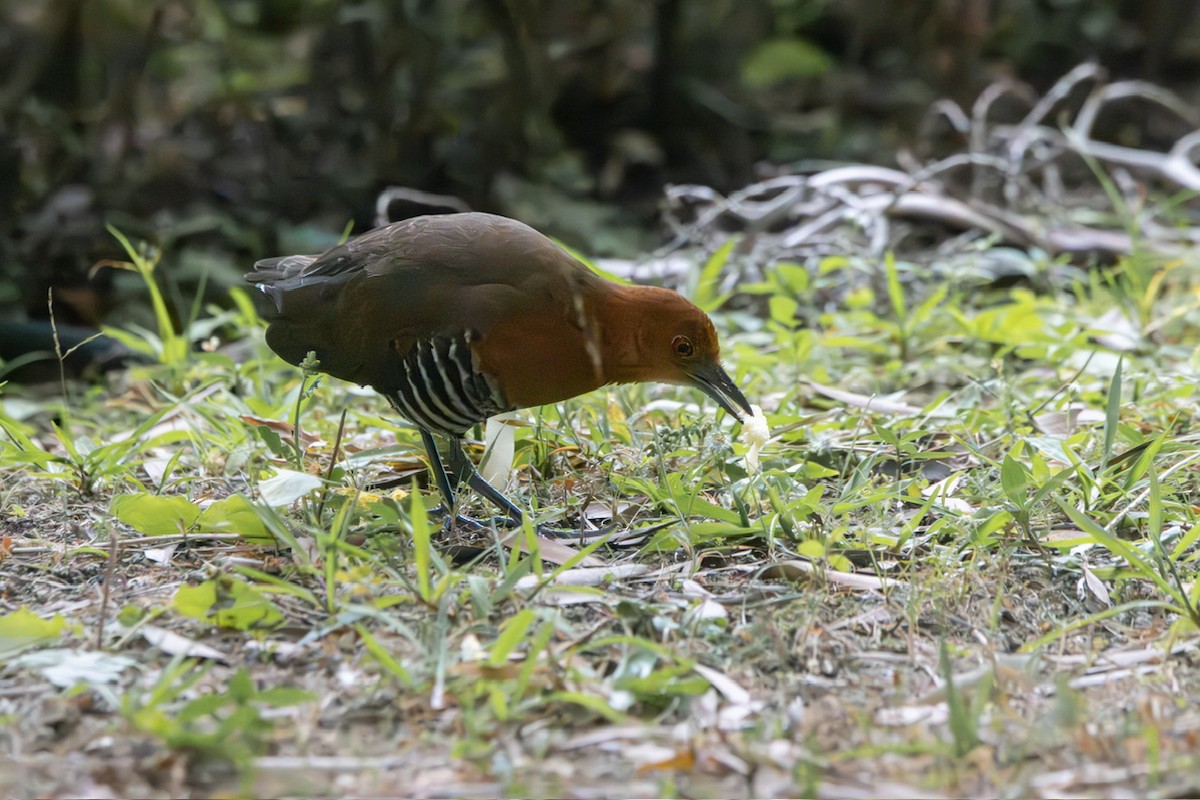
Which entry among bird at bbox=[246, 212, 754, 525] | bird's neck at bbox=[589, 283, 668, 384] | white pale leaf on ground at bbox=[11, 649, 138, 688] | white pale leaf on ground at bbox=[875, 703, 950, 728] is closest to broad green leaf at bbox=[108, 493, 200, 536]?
bird at bbox=[246, 212, 754, 525]

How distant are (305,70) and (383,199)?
1.84 meters

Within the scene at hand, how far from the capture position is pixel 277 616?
8.43 ft

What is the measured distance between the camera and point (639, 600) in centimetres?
275

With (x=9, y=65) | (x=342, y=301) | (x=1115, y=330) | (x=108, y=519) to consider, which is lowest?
(x=1115, y=330)

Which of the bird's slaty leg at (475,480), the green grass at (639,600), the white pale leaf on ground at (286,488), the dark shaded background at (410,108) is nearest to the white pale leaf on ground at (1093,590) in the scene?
the green grass at (639,600)

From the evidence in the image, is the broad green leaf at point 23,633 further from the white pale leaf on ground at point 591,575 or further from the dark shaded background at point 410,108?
the dark shaded background at point 410,108

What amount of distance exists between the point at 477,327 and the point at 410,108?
4069mm

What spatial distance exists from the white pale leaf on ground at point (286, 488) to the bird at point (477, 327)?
1.47ft

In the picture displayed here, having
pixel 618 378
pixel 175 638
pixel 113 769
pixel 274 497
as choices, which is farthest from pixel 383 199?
pixel 113 769

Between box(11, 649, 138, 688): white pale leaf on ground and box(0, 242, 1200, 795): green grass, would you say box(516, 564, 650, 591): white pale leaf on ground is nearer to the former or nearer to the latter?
box(0, 242, 1200, 795): green grass

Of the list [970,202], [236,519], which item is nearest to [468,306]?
[236,519]

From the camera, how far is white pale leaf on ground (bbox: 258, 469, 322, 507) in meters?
2.80

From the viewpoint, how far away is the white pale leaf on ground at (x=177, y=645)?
2480 millimetres

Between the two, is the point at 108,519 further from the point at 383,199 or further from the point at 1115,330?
the point at 1115,330
